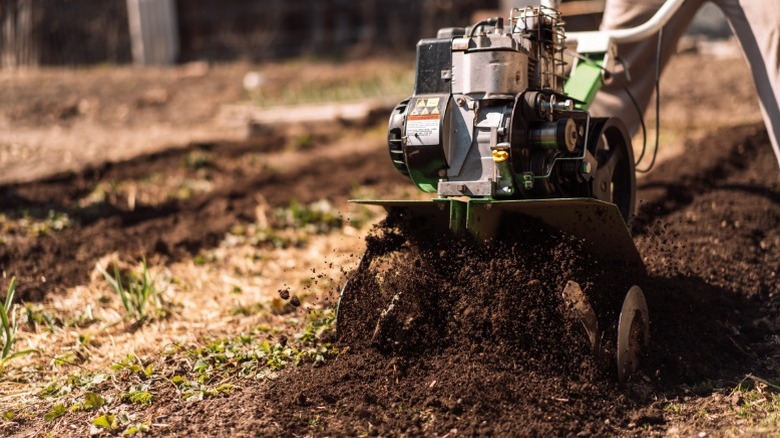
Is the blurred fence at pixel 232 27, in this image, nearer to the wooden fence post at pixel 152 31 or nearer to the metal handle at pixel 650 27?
the wooden fence post at pixel 152 31

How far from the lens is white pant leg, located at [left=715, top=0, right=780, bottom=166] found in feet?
14.1

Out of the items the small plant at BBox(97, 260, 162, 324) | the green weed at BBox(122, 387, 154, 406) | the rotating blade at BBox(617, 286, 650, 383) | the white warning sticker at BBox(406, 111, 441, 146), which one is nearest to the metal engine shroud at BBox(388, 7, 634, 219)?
the white warning sticker at BBox(406, 111, 441, 146)

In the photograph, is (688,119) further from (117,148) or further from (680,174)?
(117,148)

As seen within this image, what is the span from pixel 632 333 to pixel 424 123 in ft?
3.69

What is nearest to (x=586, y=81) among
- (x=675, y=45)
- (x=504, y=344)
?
(x=675, y=45)

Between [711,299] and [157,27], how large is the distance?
10.6m

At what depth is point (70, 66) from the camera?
42.0ft

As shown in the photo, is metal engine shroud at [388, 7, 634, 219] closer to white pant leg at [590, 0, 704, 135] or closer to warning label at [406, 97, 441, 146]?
warning label at [406, 97, 441, 146]

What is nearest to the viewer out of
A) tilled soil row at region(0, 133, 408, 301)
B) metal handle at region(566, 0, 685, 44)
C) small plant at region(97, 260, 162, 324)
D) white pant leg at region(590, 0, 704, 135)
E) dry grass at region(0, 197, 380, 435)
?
dry grass at region(0, 197, 380, 435)

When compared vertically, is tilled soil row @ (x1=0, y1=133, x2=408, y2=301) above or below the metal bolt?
below

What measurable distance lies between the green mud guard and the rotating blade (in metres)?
0.24

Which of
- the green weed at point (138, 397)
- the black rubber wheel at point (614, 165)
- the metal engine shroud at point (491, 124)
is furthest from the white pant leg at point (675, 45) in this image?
the green weed at point (138, 397)

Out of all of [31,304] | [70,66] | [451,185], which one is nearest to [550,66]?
[451,185]

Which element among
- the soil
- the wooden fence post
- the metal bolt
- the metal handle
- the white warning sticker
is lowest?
the soil
